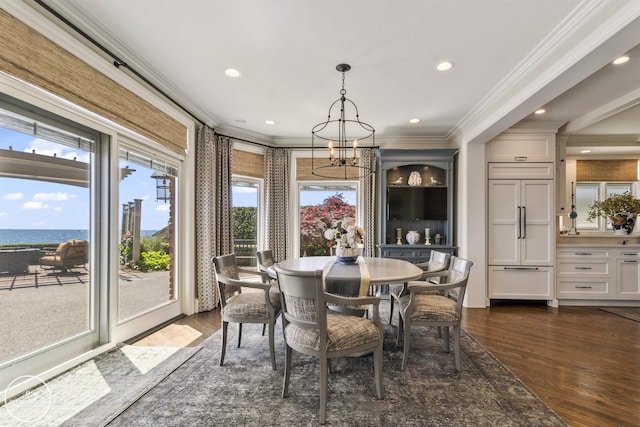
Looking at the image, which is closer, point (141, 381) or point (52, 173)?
point (141, 381)

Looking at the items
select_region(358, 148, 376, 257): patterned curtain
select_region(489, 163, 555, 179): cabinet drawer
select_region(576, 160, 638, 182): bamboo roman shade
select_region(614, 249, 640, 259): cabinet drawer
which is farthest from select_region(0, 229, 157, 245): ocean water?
select_region(576, 160, 638, 182): bamboo roman shade

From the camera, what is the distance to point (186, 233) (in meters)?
3.93

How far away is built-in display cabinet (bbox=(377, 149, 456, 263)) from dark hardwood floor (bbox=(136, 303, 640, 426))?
126 cm

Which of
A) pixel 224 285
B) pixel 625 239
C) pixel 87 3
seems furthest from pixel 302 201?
pixel 625 239

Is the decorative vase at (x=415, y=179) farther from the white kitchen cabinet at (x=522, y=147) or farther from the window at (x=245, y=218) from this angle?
the window at (x=245, y=218)

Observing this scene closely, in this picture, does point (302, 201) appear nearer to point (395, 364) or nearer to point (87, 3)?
point (395, 364)

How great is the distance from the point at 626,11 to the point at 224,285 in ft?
10.8

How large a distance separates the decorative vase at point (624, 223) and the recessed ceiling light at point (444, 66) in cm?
387

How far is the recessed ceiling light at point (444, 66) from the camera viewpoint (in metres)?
2.80

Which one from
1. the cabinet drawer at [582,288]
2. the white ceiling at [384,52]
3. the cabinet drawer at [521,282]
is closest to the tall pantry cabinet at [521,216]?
the cabinet drawer at [521,282]

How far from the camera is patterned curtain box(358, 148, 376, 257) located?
16.6 ft

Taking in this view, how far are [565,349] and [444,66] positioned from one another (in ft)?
9.45

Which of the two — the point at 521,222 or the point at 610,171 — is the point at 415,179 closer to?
the point at 521,222

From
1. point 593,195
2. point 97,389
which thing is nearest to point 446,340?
point 97,389
